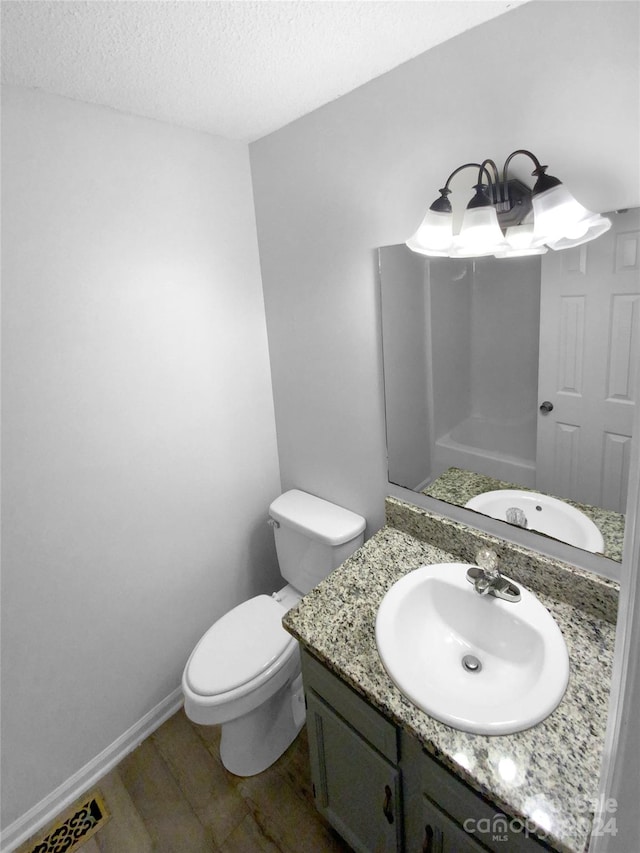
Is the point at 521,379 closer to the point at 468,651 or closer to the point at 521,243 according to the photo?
the point at 521,243

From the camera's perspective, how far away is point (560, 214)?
3.16 ft

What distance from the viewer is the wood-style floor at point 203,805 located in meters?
1.39

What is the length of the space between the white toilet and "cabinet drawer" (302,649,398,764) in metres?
0.35

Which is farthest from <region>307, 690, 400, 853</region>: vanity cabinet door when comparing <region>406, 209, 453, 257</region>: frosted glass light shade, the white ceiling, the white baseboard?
the white ceiling

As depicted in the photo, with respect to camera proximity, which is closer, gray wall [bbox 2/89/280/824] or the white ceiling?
the white ceiling

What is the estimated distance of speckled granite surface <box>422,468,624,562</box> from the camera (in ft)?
3.60

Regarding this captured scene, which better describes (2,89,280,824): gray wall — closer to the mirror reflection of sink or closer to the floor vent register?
the floor vent register

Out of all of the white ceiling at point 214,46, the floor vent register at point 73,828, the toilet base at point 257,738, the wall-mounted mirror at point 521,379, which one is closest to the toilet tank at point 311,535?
the wall-mounted mirror at point 521,379

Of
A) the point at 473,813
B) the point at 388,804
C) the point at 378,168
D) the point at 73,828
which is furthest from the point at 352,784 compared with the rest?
the point at 378,168

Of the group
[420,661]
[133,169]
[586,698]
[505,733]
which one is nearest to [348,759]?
[420,661]

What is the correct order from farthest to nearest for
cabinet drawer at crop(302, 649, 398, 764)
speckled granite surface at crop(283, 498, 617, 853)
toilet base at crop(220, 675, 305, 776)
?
toilet base at crop(220, 675, 305, 776) → cabinet drawer at crop(302, 649, 398, 764) → speckled granite surface at crop(283, 498, 617, 853)

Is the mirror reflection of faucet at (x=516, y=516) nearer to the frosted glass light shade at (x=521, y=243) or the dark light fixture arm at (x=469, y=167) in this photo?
the frosted glass light shade at (x=521, y=243)

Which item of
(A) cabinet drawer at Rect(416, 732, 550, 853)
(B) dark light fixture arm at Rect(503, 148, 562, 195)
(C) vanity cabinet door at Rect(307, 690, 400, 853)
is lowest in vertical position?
(C) vanity cabinet door at Rect(307, 690, 400, 853)

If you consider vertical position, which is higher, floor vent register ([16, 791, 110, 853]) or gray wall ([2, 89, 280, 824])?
gray wall ([2, 89, 280, 824])
